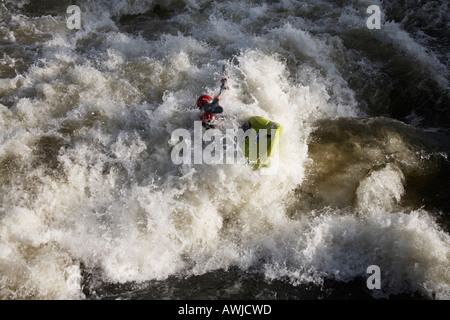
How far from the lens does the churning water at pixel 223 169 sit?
3484mm

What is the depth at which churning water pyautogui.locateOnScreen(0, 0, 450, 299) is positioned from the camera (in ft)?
11.4

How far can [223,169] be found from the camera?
4125 mm

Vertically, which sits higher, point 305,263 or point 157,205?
point 157,205

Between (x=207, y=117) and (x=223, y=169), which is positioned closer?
(x=223, y=169)

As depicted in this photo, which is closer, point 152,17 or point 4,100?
point 4,100

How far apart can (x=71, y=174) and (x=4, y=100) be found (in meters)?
1.94

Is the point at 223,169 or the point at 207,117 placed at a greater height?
the point at 207,117

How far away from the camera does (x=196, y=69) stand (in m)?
5.57

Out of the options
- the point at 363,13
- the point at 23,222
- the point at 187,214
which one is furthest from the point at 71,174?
the point at 363,13

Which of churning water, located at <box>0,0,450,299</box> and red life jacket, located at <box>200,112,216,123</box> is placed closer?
churning water, located at <box>0,0,450,299</box>

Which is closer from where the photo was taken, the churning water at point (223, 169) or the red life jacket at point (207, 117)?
the churning water at point (223, 169)
